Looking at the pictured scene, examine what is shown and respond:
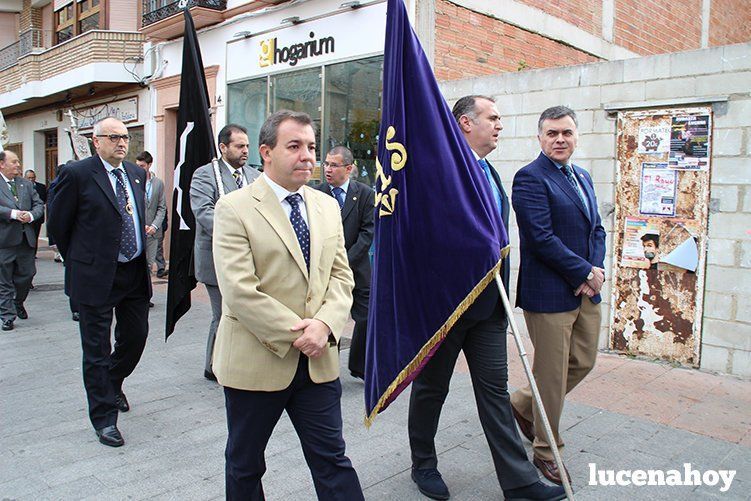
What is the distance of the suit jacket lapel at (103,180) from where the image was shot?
13.7 feet

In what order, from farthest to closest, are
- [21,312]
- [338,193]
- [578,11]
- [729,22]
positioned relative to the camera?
[729,22]
[578,11]
[21,312]
[338,193]

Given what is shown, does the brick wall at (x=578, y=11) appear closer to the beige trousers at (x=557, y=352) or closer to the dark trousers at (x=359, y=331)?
the dark trousers at (x=359, y=331)

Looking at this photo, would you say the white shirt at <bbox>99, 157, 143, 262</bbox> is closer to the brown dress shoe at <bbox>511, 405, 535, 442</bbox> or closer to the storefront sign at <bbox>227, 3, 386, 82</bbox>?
the brown dress shoe at <bbox>511, 405, 535, 442</bbox>

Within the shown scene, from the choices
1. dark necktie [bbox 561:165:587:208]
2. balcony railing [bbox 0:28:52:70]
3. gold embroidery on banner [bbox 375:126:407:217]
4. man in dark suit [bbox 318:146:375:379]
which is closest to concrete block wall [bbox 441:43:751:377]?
man in dark suit [bbox 318:146:375:379]

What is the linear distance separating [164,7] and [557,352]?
12.2m

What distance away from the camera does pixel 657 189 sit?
19.8ft

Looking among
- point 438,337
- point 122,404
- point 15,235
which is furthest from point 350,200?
point 15,235

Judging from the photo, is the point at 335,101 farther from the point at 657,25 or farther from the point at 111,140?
the point at 657,25

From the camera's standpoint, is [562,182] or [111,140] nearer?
[562,182]

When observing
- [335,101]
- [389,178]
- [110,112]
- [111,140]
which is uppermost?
[110,112]

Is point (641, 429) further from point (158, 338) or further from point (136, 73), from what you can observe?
point (136, 73)

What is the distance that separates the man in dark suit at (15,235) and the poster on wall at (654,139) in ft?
23.1

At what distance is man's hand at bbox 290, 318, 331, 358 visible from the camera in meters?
2.55

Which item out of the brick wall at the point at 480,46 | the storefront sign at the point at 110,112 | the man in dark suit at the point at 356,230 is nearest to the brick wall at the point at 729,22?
the brick wall at the point at 480,46
